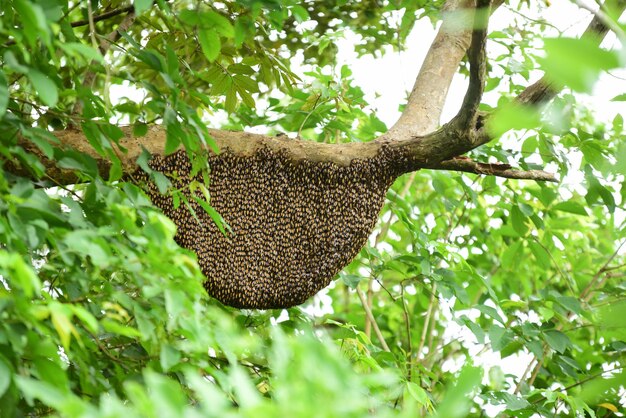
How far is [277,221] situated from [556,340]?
42.1 inches

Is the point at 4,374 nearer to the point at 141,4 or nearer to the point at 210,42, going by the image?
the point at 141,4

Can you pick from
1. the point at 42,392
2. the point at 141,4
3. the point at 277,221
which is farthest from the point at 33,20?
the point at 277,221

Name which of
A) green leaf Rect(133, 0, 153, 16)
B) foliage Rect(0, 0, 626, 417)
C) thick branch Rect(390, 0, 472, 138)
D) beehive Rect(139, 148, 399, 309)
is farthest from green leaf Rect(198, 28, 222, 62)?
thick branch Rect(390, 0, 472, 138)

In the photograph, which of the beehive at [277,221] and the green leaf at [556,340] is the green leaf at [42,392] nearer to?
the beehive at [277,221]

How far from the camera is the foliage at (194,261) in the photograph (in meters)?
0.86

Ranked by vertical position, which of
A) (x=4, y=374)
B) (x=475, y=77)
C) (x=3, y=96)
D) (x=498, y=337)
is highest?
(x=475, y=77)

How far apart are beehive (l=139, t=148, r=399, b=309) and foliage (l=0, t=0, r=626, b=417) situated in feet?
0.44

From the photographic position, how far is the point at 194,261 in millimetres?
1504

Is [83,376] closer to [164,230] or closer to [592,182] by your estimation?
[164,230]

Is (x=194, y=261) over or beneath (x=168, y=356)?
over

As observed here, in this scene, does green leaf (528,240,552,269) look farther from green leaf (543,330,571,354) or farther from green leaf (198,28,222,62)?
green leaf (198,28,222,62)

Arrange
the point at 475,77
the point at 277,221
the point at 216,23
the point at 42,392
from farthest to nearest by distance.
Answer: the point at 277,221, the point at 475,77, the point at 216,23, the point at 42,392

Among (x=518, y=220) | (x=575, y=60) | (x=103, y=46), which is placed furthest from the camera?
(x=518, y=220)

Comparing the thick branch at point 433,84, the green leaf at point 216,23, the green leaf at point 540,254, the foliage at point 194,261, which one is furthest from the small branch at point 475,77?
the green leaf at point 540,254
